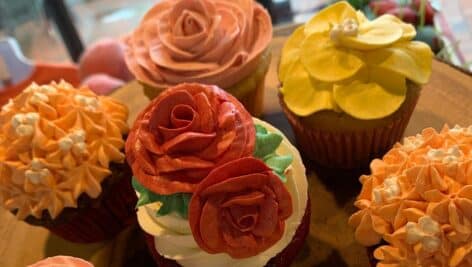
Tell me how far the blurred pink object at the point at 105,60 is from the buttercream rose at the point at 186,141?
1.52 meters

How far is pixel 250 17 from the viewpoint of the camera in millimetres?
1618

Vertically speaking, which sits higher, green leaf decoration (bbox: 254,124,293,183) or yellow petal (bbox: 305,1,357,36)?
yellow petal (bbox: 305,1,357,36)

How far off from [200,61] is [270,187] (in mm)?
551

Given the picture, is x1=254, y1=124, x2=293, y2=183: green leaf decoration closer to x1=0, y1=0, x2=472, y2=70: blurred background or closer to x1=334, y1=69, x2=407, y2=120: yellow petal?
x1=334, y1=69, x2=407, y2=120: yellow petal

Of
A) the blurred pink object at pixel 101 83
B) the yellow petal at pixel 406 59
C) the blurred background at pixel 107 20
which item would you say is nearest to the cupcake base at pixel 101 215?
the yellow petal at pixel 406 59

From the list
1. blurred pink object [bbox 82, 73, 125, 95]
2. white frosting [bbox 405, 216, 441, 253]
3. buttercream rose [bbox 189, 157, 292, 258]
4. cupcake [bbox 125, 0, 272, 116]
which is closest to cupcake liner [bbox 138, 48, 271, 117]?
cupcake [bbox 125, 0, 272, 116]

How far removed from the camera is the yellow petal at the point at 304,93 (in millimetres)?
1447

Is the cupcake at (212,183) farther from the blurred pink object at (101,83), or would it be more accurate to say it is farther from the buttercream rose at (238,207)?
the blurred pink object at (101,83)

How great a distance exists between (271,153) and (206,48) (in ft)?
1.43

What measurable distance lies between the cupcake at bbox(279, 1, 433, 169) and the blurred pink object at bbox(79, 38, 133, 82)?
4.08ft

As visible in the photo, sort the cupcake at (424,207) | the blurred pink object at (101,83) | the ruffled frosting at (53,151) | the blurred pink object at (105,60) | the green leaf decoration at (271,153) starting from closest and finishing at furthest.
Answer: the cupcake at (424,207)
the green leaf decoration at (271,153)
the ruffled frosting at (53,151)
the blurred pink object at (101,83)
the blurred pink object at (105,60)

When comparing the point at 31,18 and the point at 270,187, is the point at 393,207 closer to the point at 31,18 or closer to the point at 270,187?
the point at 270,187

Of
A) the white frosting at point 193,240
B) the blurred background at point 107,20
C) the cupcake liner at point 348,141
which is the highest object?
the white frosting at point 193,240

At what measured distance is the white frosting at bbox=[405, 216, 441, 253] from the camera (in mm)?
1074
